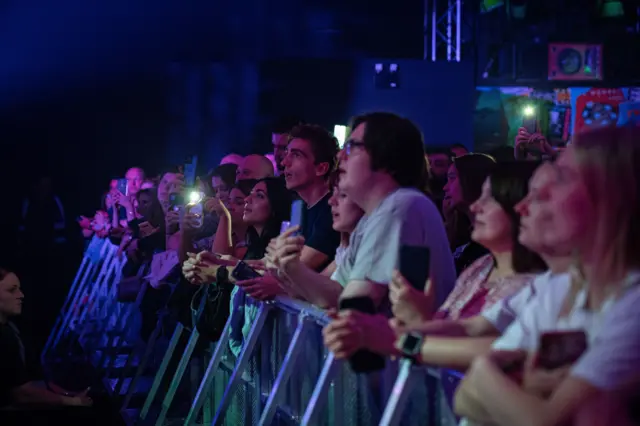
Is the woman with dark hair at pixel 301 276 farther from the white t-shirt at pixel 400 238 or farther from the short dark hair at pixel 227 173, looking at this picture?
the short dark hair at pixel 227 173

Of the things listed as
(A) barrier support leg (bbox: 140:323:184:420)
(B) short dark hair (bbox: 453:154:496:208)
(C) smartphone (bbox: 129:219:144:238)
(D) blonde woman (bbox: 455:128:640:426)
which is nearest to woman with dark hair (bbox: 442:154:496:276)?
(B) short dark hair (bbox: 453:154:496:208)

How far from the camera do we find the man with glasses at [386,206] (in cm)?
276

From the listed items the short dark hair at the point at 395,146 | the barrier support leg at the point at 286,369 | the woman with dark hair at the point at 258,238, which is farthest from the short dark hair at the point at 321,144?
the short dark hair at the point at 395,146

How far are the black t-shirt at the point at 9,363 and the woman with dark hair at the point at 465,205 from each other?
2.46 m

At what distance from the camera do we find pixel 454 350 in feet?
6.85

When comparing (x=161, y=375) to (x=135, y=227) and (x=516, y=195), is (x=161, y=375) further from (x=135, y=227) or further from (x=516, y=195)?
(x=516, y=195)

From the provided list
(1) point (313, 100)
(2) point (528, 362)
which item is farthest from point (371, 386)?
(1) point (313, 100)

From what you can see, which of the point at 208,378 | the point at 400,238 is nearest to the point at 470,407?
the point at 400,238

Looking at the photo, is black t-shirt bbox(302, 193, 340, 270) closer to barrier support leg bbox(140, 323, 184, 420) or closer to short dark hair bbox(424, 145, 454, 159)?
barrier support leg bbox(140, 323, 184, 420)

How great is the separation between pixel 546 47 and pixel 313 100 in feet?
17.2

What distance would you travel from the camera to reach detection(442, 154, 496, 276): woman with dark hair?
3148 millimetres

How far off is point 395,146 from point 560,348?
143cm

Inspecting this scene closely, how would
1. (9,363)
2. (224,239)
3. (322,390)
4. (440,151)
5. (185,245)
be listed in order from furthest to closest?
(440,151) → (185,245) → (224,239) → (9,363) → (322,390)

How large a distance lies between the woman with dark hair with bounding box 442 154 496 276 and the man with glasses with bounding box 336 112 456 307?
20 cm
